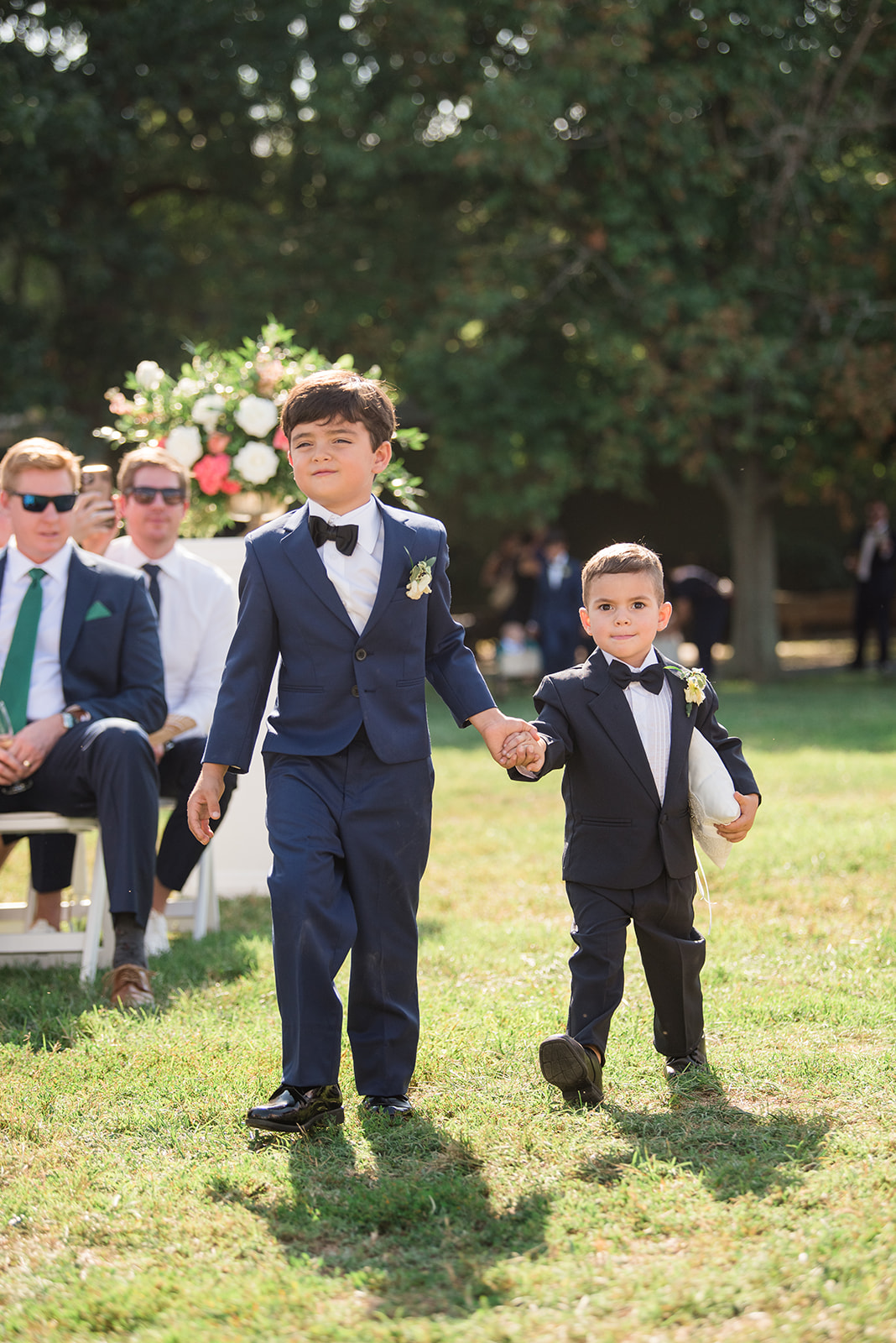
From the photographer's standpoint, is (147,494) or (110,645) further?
(147,494)

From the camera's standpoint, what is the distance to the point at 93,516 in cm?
641

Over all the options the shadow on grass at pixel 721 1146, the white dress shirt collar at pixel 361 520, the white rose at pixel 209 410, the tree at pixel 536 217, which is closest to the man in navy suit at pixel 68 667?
the white rose at pixel 209 410

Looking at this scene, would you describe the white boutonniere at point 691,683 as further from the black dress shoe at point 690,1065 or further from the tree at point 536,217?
the tree at point 536,217

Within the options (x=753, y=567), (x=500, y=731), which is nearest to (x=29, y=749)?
(x=500, y=731)

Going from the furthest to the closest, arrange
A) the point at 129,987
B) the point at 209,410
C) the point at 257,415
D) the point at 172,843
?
the point at 209,410, the point at 257,415, the point at 172,843, the point at 129,987

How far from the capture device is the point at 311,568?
3.77 meters

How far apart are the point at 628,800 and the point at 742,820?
1.05ft

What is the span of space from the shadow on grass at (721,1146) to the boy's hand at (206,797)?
1.33m

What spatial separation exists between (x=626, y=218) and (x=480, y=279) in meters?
2.04

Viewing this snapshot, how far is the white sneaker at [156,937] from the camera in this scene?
575cm

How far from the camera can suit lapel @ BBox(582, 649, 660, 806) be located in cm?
395

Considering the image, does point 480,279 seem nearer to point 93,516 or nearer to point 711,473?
point 711,473

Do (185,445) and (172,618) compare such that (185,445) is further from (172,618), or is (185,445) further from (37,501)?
(37,501)

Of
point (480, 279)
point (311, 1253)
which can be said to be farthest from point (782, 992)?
point (480, 279)
